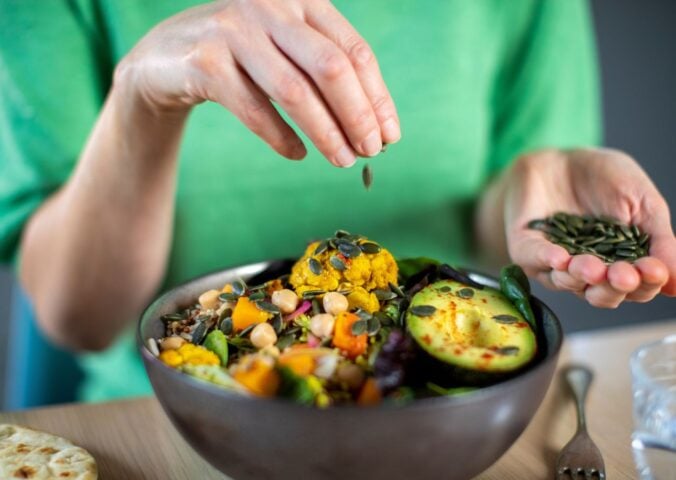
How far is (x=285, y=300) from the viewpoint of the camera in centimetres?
89

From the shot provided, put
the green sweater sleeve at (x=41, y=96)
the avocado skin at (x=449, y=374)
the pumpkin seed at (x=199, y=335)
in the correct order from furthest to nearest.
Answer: the green sweater sleeve at (x=41, y=96), the pumpkin seed at (x=199, y=335), the avocado skin at (x=449, y=374)

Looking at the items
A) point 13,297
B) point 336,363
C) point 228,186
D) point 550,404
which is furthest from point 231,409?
point 13,297

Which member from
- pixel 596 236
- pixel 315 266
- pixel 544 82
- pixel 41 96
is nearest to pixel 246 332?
pixel 315 266

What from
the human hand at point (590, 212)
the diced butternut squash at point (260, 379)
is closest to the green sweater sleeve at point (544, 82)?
the human hand at point (590, 212)

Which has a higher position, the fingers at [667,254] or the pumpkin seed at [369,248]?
the pumpkin seed at [369,248]

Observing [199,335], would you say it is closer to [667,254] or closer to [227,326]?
[227,326]

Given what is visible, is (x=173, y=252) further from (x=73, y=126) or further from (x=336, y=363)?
(x=336, y=363)

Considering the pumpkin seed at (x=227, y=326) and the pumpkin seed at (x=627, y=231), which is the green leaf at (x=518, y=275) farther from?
the pumpkin seed at (x=227, y=326)

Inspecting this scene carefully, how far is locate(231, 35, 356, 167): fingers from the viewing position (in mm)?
823

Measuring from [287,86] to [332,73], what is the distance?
0.06 metres

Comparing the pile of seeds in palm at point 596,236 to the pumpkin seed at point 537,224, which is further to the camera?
the pumpkin seed at point 537,224

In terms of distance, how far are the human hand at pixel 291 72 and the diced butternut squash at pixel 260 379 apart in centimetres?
27

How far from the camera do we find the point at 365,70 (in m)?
0.85

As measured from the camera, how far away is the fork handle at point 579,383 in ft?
3.28
